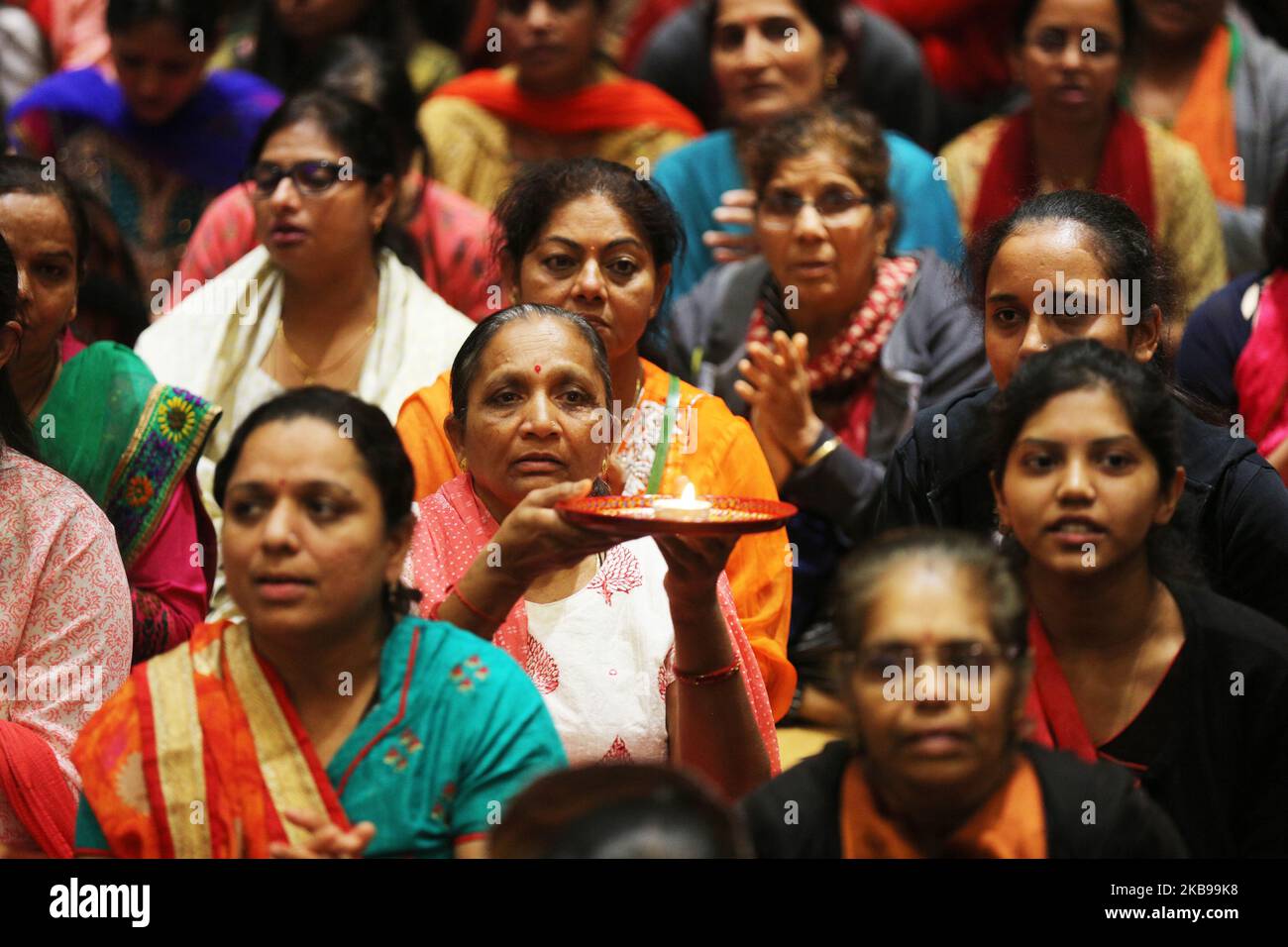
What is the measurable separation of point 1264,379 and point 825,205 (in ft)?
3.46

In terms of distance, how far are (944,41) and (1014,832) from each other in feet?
13.1

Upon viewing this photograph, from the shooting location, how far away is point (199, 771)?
8.61 ft

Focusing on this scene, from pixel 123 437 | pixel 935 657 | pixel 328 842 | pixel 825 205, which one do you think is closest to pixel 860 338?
pixel 825 205

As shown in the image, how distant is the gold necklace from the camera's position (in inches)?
178

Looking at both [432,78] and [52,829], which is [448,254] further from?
[52,829]

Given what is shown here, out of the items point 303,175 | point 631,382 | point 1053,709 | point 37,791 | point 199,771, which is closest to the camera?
point 199,771

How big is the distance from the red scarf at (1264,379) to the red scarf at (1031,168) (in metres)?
0.95

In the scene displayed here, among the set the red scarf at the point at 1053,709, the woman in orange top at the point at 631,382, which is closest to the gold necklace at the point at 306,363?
the woman in orange top at the point at 631,382

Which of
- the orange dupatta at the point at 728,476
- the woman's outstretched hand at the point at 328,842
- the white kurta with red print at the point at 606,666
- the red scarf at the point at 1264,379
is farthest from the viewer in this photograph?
the red scarf at the point at 1264,379

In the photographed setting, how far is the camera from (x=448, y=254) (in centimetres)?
494

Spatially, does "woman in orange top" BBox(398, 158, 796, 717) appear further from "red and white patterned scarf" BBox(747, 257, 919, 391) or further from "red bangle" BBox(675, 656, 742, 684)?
"red and white patterned scarf" BBox(747, 257, 919, 391)

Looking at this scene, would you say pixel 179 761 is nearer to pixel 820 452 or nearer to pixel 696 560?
pixel 696 560

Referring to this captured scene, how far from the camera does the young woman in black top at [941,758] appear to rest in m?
2.47

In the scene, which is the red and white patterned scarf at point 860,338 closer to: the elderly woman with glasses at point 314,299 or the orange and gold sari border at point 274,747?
the elderly woman with glasses at point 314,299
